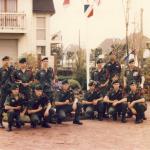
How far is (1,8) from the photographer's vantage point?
1310 inches

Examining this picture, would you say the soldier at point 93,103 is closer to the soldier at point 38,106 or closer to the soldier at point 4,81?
the soldier at point 38,106

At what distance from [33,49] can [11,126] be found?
2154 cm

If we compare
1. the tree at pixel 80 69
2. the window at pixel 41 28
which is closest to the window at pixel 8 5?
the window at pixel 41 28

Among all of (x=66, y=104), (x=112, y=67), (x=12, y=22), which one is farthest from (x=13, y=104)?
(x=12, y=22)

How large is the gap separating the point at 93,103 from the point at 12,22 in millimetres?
18589

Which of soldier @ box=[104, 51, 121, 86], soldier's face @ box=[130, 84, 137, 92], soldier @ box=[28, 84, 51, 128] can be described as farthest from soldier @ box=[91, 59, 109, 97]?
soldier @ box=[28, 84, 51, 128]

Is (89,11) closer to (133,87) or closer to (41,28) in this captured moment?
(133,87)

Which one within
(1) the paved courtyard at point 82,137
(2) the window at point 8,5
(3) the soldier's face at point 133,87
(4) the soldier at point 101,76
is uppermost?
(2) the window at point 8,5

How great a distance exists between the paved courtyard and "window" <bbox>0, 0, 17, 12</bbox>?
764 inches

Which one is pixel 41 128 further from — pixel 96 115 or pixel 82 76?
pixel 82 76

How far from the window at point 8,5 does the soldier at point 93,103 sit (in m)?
18.4

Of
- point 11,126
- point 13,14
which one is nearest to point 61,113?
point 11,126

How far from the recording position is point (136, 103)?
15211 mm

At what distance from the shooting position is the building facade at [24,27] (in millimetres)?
33281
